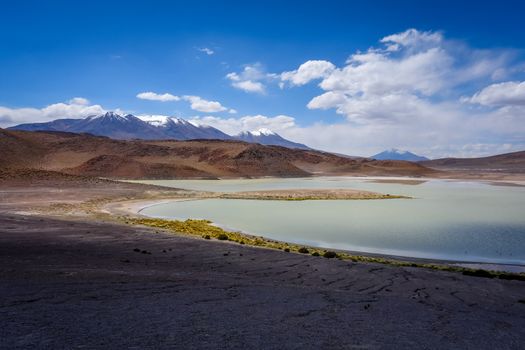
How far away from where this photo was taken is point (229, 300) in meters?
9.18

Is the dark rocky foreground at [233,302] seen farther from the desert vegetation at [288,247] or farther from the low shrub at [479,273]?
the desert vegetation at [288,247]

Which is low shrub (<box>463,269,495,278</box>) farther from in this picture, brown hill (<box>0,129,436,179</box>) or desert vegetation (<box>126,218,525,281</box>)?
brown hill (<box>0,129,436,179</box>)

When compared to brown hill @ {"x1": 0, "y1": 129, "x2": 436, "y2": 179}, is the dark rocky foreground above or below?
below

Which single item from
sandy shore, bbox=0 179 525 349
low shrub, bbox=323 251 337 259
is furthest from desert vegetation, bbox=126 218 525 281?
sandy shore, bbox=0 179 525 349

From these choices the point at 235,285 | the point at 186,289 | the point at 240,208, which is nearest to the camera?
the point at 186,289

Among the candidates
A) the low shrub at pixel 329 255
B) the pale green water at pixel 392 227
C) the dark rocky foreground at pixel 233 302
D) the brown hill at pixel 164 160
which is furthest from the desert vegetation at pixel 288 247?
the brown hill at pixel 164 160

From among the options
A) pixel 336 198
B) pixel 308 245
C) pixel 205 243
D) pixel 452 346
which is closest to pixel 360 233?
pixel 308 245

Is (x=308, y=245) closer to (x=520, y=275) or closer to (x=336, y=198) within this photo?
(x=520, y=275)

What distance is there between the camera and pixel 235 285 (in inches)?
420

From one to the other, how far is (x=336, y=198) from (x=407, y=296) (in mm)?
36051

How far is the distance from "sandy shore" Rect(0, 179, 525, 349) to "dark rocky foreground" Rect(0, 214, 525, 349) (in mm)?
29

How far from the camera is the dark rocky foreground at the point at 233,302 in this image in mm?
6844

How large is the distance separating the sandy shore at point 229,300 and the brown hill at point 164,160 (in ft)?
271

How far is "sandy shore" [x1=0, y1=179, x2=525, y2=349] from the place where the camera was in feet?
22.6
